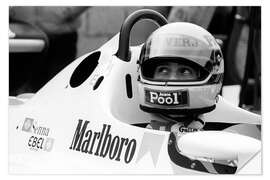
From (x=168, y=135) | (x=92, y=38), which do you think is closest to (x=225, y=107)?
(x=168, y=135)

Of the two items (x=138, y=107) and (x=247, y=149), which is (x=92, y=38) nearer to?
(x=138, y=107)

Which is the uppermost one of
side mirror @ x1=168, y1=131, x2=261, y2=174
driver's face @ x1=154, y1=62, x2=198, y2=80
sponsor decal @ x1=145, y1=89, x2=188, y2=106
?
side mirror @ x1=168, y1=131, x2=261, y2=174

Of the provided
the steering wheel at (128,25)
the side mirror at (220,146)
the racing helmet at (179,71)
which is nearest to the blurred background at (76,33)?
the steering wheel at (128,25)

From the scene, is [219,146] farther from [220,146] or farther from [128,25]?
[128,25]

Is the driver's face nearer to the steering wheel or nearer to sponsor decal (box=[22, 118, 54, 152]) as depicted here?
the steering wheel

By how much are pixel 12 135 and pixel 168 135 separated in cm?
85

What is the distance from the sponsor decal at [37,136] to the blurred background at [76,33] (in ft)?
1.74

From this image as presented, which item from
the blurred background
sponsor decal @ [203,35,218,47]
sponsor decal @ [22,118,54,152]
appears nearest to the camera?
sponsor decal @ [203,35,218,47]

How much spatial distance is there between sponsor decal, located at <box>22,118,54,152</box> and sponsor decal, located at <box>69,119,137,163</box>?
14 centimetres

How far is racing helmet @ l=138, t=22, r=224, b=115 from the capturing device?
2256mm

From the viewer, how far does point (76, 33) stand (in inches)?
139

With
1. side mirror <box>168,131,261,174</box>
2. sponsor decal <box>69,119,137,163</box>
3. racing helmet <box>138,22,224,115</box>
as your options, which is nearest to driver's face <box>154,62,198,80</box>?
racing helmet <box>138,22,224,115</box>

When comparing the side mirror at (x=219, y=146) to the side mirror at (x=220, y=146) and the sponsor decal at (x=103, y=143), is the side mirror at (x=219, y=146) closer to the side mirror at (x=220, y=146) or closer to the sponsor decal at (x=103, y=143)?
the side mirror at (x=220, y=146)

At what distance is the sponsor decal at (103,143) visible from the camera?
2.20 m
